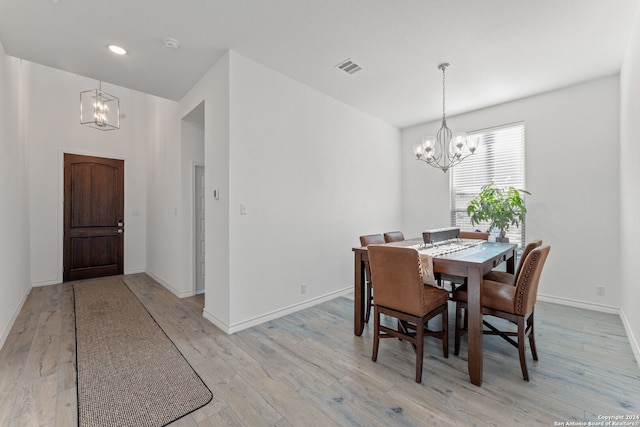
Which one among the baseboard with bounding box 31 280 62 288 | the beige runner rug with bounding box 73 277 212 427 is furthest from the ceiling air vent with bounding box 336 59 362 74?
the baseboard with bounding box 31 280 62 288

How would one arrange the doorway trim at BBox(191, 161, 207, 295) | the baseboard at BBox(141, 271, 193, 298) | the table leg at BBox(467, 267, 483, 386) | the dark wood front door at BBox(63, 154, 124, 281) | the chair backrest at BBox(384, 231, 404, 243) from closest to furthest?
the table leg at BBox(467, 267, 483, 386)
the chair backrest at BBox(384, 231, 404, 243)
the baseboard at BBox(141, 271, 193, 298)
the doorway trim at BBox(191, 161, 207, 295)
the dark wood front door at BBox(63, 154, 124, 281)

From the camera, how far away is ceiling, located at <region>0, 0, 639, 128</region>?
223 cm

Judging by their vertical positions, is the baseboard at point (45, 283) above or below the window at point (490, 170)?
below

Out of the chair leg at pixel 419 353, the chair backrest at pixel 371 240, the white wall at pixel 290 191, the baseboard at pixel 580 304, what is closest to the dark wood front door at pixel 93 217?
the white wall at pixel 290 191

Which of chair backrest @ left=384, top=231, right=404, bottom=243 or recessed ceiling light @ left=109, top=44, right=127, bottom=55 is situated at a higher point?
recessed ceiling light @ left=109, top=44, right=127, bottom=55

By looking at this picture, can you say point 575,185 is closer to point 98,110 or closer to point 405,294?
point 405,294

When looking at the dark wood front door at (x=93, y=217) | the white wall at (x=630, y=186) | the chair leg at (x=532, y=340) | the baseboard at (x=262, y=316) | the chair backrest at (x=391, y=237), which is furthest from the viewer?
the dark wood front door at (x=93, y=217)

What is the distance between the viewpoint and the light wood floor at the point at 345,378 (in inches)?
65.6

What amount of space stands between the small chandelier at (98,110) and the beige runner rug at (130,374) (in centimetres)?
301

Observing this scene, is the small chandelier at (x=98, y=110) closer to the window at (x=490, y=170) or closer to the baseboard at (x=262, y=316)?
the baseboard at (x=262, y=316)

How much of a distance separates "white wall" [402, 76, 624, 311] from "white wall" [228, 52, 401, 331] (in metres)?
2.34

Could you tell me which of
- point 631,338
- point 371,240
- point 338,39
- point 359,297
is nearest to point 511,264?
point 631,338

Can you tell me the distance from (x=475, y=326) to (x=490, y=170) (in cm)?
321

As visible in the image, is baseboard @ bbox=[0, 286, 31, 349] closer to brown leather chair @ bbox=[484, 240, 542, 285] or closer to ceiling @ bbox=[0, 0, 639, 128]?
ceiling @ bbox=[0, 0, 639, 128]
